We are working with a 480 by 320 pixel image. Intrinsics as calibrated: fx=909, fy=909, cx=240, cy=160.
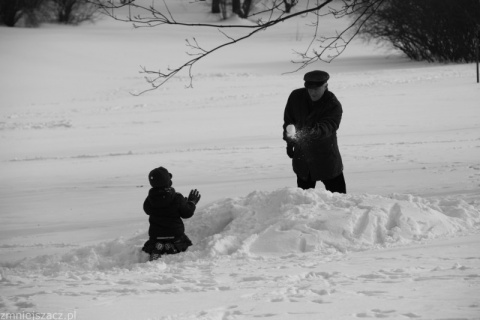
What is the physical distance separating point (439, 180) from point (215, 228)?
3972 mm

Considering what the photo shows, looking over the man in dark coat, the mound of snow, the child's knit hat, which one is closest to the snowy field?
the mound of snow

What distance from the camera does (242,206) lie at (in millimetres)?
7141

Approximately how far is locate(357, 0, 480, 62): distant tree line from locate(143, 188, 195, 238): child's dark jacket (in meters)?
26.7

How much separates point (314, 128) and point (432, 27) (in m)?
28.8

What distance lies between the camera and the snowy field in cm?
492

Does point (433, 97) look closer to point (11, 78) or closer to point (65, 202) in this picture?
point (65, 202)

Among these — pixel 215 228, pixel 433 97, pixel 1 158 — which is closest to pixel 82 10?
pixel 433 97

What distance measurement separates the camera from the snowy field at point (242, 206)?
4.92m

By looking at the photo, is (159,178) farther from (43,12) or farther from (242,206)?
(43,12)

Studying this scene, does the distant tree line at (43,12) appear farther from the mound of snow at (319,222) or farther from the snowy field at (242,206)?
the mound of snow at (319,222)

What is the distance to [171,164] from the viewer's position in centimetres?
1322

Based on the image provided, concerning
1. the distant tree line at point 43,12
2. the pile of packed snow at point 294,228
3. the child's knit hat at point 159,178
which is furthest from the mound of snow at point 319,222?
the distant tree line at point 43,12

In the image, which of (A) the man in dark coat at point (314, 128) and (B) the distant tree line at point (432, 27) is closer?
(A) the man in dark coat at point (314, 128)

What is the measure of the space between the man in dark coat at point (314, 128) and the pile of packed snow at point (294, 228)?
11.7 inches
